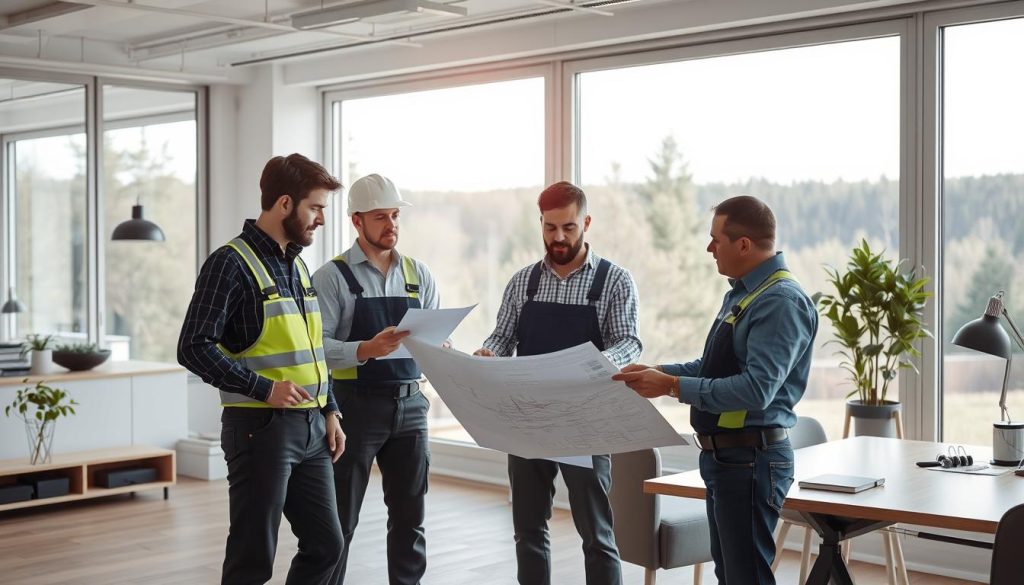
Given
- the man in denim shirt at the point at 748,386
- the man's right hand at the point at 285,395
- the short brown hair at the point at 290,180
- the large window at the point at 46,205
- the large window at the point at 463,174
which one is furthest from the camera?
the large window at the point at 46,205

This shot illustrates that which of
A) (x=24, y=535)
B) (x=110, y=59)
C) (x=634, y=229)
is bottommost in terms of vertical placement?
(x=24, y=535)

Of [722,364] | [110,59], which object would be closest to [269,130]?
[110,59]

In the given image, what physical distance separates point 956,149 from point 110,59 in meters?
6.05

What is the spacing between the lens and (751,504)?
9.99 ft

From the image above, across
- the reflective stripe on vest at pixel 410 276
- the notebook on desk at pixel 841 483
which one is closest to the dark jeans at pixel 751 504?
the notebook on desk at pixel 841 483

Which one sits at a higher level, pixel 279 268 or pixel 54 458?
pixel 279 268

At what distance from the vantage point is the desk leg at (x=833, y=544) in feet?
10.8

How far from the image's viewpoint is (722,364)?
10.2 feet

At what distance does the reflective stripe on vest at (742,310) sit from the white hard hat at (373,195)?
54.1 inches

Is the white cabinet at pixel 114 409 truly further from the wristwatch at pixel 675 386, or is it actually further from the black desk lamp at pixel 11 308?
the wristwatch at pixel 675 386

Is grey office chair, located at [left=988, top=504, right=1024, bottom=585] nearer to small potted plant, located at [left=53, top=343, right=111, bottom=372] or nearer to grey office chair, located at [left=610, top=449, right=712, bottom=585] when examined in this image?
grey office chair, located at [left=610, top=449, right=712, bottom=585]

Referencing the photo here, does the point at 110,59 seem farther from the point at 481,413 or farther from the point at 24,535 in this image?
the point at 481,413

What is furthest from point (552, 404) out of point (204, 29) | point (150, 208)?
point (150, 208)

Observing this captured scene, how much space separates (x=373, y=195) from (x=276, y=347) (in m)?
0.83
